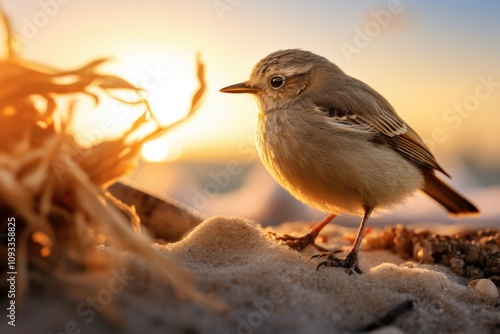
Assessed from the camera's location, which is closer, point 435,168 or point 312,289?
point 312,289

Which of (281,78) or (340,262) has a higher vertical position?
(281,78)

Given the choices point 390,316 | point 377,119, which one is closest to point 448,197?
point 377,119

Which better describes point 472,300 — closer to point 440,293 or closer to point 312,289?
point 440,293

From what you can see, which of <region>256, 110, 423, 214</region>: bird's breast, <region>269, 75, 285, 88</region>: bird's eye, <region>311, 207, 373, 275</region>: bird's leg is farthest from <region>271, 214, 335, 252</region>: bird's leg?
<region>269, 75, 285, 88</region>: bird's eye

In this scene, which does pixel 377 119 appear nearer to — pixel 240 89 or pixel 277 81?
pixel 277 81

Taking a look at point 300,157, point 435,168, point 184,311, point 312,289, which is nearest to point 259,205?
point 435,168

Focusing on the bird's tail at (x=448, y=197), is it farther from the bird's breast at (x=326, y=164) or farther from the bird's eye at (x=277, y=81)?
the bird's eye at (x=277, y=81)

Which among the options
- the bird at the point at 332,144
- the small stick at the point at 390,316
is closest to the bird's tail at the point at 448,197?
the bird at the point at 332,144
